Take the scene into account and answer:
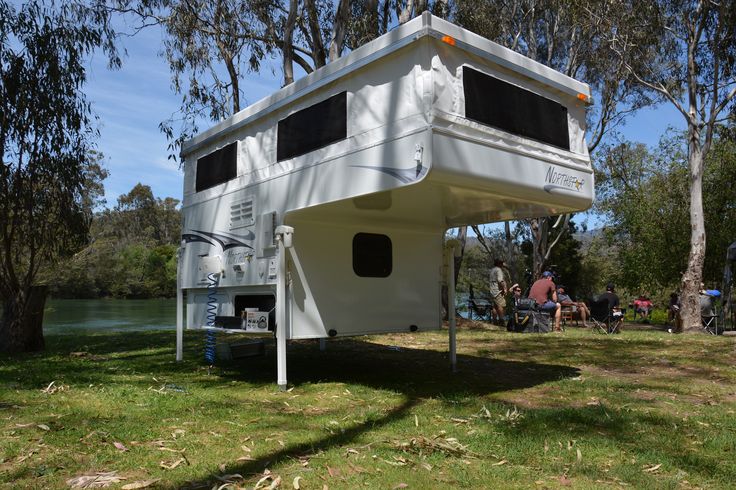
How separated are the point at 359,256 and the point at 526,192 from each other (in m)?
1.95

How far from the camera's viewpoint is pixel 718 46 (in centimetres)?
1405

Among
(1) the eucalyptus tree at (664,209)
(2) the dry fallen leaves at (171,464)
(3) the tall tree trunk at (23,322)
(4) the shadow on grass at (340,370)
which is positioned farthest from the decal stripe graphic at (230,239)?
(1) the eucalyptus tree at (664,209)

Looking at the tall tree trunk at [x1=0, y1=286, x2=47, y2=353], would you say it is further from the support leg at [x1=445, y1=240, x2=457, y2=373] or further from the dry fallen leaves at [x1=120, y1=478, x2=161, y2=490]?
the dry fallen leaves at [x1=120, y1=478, x2=161, y2=490]

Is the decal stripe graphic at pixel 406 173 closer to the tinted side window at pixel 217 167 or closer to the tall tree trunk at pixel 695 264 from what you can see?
the tinted side window at pixel 217 167

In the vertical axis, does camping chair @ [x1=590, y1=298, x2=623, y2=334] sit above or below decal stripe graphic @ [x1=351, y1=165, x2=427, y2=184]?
below

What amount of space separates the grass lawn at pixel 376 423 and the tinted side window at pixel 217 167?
2270mm

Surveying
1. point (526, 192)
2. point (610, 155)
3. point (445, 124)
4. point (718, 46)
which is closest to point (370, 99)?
point (445, 124)

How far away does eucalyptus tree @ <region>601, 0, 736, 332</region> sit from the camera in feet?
43.2

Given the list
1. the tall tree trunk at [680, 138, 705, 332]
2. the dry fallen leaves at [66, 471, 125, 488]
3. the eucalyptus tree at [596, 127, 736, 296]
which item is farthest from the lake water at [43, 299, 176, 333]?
the eucalyptus tree at [596, 127, 736, 296]

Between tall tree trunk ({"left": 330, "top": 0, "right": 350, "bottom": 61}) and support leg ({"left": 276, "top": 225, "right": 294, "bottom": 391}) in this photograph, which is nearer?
support leg ({"left": 276, "top": 225, "right": 294, "bottom": 391})

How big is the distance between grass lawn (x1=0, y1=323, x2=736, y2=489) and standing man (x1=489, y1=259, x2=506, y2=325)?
504 centimetres

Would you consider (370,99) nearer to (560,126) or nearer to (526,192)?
(526,192)

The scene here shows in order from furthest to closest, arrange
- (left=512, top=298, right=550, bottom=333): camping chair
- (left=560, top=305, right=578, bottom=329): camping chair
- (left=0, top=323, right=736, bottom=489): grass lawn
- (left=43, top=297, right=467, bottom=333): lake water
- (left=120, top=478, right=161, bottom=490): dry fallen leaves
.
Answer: (left=43, top=297, right=467, bottom=333): lake water < (left=560, top=305, right=578, bottom=329): camping chair < (left=512, top=298, right=550, bottom=333): camping chair < (left=0, top=323, right=736, bottom=489): grass lawn < (left=120, top=478, right=161, bottom=490): dry fallen leaves

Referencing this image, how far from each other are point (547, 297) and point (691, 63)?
23.5 ft
